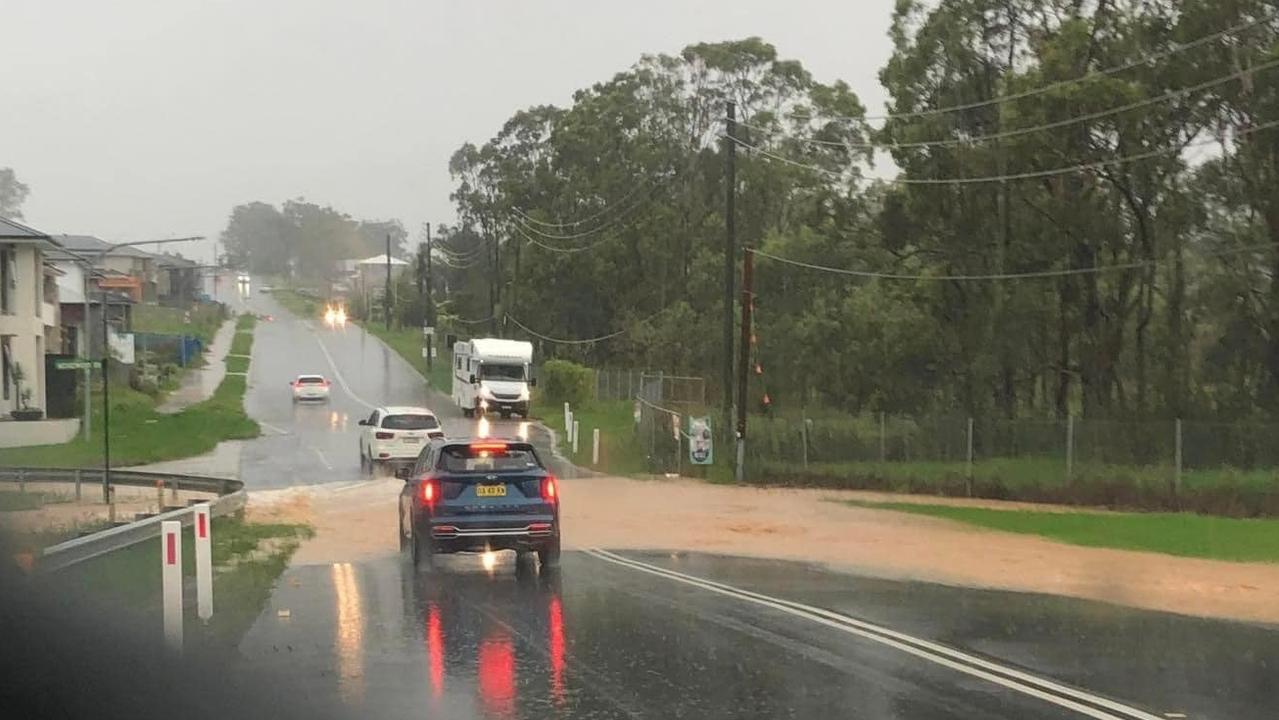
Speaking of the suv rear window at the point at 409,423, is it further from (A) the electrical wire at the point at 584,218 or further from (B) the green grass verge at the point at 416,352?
(A) the electrical wire at the point at 584,218

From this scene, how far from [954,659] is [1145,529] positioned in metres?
15.0

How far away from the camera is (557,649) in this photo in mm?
11086

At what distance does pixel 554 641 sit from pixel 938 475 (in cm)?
2311

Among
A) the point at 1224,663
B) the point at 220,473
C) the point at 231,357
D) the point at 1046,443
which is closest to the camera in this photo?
the point at 1224,663

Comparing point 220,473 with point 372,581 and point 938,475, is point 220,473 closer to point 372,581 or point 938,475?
point 938,475

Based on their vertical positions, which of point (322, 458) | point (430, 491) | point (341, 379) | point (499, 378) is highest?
point (499, 378)

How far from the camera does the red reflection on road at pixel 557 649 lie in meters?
9.33

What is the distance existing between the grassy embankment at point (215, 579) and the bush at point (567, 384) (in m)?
42.5

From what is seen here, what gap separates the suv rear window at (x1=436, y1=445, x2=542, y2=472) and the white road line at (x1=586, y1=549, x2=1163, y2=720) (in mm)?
2599

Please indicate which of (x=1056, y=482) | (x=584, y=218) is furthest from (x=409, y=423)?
(x=584, y=218)

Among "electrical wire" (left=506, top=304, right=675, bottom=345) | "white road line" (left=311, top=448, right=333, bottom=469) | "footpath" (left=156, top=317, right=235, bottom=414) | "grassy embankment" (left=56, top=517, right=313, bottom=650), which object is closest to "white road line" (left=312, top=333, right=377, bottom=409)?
"footpath" (left=156, top=317, right=235, bottom=414)

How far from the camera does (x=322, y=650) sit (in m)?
10.9

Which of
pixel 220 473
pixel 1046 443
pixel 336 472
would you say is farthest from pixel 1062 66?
pixel 220 473

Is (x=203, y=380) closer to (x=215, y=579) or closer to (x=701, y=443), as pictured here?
(x=701, y=443)
